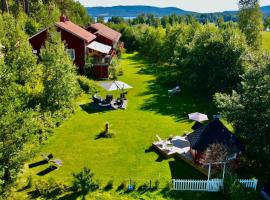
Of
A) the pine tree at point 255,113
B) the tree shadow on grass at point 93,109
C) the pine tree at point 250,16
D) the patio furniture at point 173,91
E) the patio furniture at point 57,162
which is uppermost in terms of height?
the pine tree at point 250,16

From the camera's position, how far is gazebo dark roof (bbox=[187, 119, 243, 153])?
21656 mm

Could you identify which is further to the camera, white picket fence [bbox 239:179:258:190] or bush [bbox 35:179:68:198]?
white picket fence [bbox 239:179:258:190]

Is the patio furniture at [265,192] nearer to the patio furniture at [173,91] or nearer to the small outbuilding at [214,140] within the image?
the small outbuilding at [214,140]

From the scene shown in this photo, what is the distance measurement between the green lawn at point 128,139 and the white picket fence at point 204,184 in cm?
130

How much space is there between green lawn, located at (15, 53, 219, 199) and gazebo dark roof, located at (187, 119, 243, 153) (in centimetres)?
209

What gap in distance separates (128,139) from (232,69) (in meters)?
15.9

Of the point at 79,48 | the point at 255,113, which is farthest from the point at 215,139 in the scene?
the point at 79,48

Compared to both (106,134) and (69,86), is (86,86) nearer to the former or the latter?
(69,86)

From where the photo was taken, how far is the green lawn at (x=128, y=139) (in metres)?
22.1

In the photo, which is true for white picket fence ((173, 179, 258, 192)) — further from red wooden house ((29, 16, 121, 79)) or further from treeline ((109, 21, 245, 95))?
red wooden house ((29, 16, 121, 79))

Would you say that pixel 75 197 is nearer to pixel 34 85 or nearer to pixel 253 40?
pixel 34 85

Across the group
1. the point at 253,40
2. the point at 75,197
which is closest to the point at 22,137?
the point at 75,197

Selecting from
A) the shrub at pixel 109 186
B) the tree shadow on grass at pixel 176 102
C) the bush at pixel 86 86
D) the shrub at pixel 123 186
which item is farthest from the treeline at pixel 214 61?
the shrub at pixel 109 186

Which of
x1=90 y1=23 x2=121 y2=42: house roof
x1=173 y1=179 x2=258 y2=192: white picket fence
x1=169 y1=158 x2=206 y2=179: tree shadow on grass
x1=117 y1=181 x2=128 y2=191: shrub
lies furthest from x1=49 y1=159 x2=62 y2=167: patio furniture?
x1=90 y1=23 x2=121 y2=42: house roof
